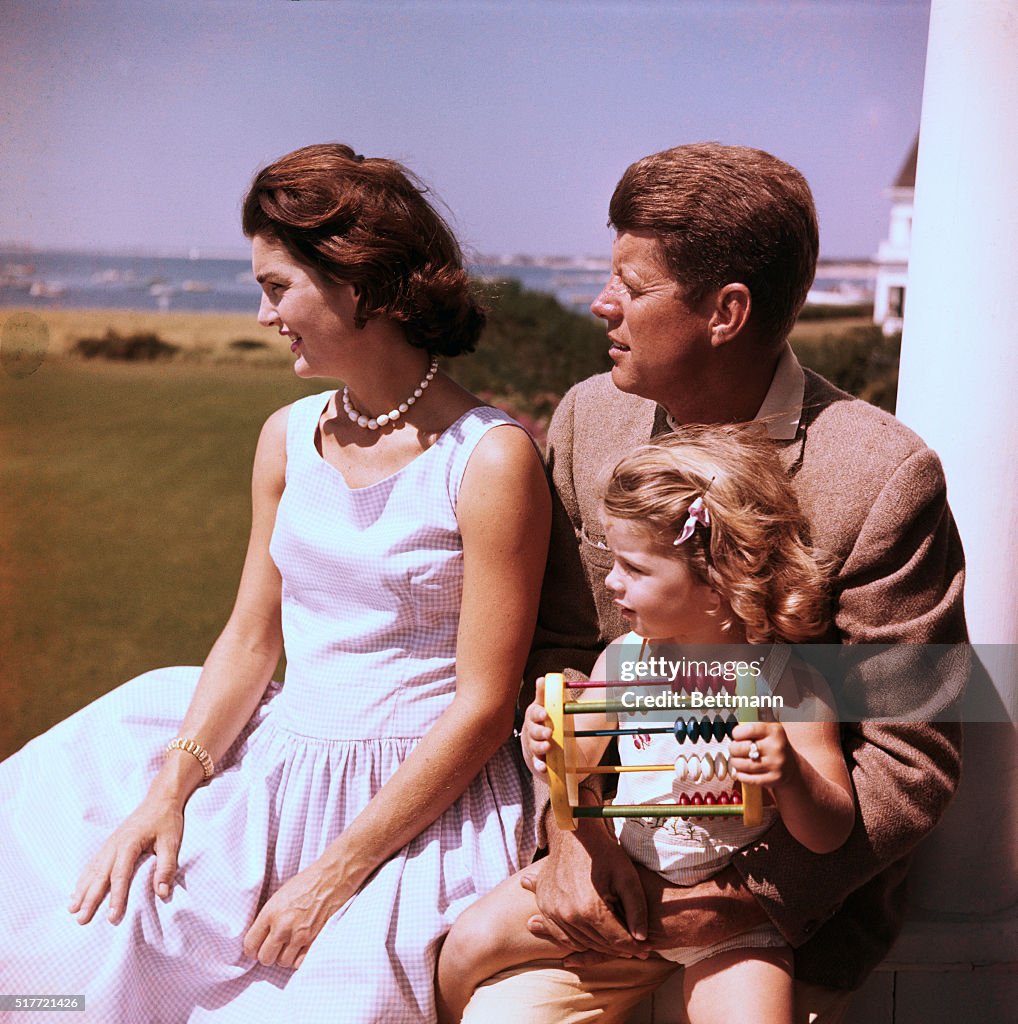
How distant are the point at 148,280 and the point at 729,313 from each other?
1042mm

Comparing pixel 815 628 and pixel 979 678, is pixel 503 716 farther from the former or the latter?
pixel 979 678

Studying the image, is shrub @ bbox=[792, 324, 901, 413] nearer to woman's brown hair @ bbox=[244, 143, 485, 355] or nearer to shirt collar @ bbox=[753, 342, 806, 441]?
shirt collar @ bbox=[753, 342, 806, 441]

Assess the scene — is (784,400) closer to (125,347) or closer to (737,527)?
(737,527)

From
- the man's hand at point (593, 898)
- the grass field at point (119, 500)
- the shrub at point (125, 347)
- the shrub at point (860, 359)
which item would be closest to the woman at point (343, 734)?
the man's hand at point (593, 898)

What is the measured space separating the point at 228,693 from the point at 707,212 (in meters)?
1.01

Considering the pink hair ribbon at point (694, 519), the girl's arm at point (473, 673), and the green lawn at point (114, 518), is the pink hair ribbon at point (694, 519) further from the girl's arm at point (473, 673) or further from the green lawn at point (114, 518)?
the green lawn at point (114, 518)

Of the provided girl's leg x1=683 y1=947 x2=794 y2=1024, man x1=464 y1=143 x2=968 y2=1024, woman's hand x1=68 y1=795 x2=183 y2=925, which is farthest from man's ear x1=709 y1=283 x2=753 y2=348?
woman's hand x1=68 y1=795 x2=183 y2=925

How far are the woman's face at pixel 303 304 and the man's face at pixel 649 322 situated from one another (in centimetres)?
36

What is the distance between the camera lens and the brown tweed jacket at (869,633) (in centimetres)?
132

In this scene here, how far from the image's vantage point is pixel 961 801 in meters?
1.71

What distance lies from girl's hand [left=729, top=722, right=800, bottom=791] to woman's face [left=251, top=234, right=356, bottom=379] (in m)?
0.79

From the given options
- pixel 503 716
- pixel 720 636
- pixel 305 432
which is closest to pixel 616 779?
pixel 503 716

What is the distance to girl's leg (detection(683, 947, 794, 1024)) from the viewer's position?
1.29 meters

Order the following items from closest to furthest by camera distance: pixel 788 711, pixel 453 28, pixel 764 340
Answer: pixel 788 711, pixel 764 340, pixel 453 28
